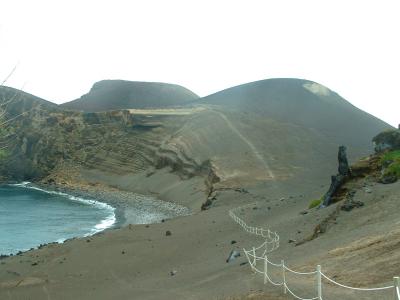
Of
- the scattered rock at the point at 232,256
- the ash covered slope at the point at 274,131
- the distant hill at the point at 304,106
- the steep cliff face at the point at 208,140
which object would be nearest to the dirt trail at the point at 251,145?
the ash covered slope at the point at 274,131

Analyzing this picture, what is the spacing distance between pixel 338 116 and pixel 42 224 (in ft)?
305

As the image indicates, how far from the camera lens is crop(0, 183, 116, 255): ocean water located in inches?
1962

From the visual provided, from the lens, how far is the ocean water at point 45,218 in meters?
49.8

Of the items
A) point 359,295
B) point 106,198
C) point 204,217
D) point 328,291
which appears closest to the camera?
point 359,295

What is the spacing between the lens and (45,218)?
210 ft

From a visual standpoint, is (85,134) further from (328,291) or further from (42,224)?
(328,291)

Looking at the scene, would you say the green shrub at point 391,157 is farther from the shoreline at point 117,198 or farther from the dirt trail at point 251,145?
the dirt trail at point 251,145

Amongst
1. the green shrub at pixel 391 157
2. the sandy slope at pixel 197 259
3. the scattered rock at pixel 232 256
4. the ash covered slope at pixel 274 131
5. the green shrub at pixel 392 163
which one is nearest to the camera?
the sandy slope at pixel 197 259

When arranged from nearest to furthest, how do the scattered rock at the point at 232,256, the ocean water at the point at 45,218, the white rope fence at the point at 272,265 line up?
the white rope fence at the point at 272,265, the scattered rock at the point at 232,256, the ocean water at the point at 45,218

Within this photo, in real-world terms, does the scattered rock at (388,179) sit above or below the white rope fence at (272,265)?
above

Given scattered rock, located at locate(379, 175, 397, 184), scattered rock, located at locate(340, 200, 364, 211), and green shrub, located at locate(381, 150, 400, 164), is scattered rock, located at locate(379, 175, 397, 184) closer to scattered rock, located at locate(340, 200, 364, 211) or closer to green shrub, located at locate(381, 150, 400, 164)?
green shrub, located at locate(381, 150, 400, 164)

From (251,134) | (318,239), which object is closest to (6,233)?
(318,239)

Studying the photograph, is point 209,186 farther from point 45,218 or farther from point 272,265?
point 272,265

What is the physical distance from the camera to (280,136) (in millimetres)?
103250
